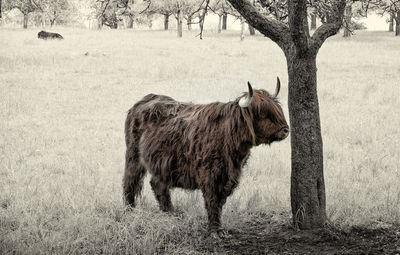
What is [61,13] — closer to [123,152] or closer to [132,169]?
[123,152]

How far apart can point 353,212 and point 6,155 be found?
22.6ft

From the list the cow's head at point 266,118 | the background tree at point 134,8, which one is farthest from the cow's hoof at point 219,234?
the background tree at point 134,8

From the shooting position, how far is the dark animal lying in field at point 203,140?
5180mm

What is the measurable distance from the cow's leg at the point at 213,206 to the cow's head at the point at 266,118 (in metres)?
0.74

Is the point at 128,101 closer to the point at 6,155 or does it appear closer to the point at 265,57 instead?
the point at 6,155

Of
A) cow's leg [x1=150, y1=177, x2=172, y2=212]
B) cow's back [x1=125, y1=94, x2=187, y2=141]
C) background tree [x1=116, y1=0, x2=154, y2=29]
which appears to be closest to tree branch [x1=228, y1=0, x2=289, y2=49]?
background tree [x1=116, y1=0, x2=154, y2=29]

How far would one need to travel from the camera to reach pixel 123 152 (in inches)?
434

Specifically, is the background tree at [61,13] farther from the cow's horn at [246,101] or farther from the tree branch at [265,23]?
the cow's horn at [246,101]

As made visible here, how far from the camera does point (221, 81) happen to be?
750 inches

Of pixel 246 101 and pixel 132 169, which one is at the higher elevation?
pixel 246 101

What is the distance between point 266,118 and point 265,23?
1193mm

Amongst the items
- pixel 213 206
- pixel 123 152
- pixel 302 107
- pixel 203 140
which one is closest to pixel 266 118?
pixel 302 107

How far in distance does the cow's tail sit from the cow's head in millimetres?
1876

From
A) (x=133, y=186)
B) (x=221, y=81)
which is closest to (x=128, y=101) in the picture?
(x=221, y=81)
